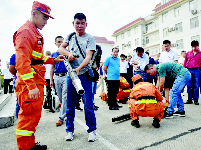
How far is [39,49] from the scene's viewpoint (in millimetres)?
2213

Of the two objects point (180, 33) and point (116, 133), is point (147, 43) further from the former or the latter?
point (116, 133)

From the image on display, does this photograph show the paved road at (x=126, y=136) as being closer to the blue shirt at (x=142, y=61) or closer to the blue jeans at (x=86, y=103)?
the blue jeans at (x=86, y=103)

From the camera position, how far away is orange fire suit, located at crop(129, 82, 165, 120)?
309 cm

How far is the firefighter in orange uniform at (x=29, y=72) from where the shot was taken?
1867 mm

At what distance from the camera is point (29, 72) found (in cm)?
186

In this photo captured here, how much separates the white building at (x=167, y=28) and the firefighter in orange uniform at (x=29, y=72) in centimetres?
2504

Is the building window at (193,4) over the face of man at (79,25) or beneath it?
over

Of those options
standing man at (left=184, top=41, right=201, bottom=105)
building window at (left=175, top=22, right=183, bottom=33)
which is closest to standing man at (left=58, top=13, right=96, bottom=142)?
standing man at (left=184, top=41, right=201, bottom=105)

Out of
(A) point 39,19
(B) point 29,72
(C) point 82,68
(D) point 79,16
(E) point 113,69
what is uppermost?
(D) point 79,16

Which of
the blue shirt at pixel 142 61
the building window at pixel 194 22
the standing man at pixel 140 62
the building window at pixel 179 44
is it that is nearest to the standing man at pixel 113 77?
the standing man at pixel 140 62

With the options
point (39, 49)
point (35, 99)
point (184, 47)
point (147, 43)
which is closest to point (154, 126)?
point (35, 99)

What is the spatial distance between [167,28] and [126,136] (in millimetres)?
28671

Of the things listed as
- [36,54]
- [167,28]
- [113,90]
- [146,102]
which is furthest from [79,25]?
[167,28]

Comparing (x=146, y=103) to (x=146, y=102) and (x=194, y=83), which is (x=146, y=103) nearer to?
(x=146, y=102)
